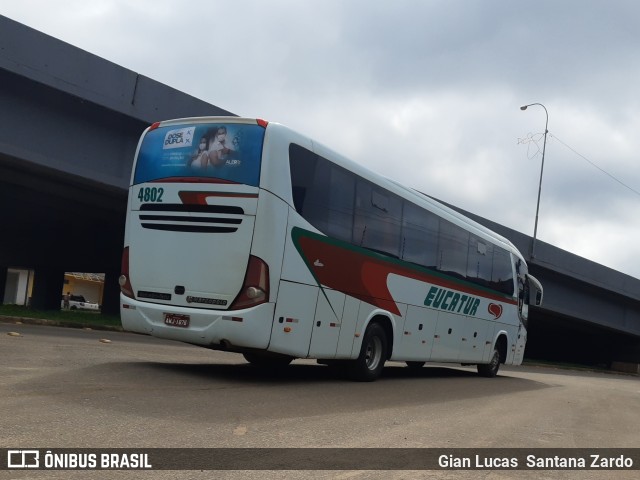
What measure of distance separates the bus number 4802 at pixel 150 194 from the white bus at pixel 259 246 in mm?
17

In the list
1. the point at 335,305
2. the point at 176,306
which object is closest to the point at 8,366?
the point at 176,306

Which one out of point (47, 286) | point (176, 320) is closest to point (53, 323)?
point (176, 320)

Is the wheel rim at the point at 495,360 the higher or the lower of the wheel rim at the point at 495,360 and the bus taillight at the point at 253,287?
the lower

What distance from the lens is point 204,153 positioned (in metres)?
10.3

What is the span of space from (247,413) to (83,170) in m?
15.5

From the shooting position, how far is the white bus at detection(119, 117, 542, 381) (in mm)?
9773

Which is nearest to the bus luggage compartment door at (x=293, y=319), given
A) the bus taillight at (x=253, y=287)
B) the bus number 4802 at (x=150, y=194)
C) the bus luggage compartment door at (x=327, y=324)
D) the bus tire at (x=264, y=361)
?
the bus luggage compartment door at (x=327, y=324)

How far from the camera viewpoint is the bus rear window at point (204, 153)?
32.7ft

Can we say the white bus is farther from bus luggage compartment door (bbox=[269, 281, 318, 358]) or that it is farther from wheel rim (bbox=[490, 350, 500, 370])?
wheel rim (bbox=[490, 350, 500, 370])

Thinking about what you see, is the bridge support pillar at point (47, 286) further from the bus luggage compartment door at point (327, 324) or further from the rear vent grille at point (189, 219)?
the bus luggage compartment door at point (327, 324)

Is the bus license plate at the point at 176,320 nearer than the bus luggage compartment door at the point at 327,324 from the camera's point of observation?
Yes

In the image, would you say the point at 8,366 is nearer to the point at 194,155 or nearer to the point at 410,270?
the point at 194,155

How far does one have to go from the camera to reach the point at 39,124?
66.6 ft

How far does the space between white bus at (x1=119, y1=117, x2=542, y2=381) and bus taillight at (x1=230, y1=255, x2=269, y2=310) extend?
0.01 m
